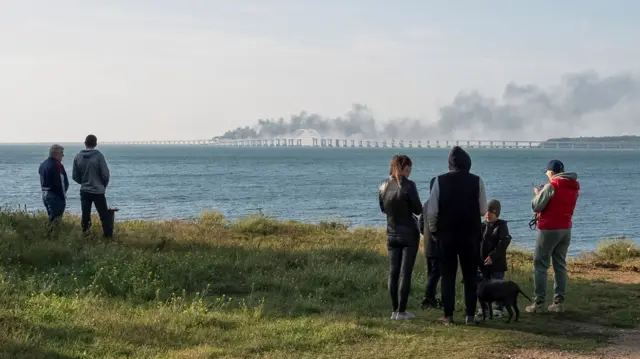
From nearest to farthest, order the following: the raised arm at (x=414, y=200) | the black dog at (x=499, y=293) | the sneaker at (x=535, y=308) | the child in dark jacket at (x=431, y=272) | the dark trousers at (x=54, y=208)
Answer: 1. the raised arm at (x=414, y=200)
2. the black dog at (x=499, y=293)
3. the child in dark jacket at (x=431, y=272)
4. the sneaker at (x=535, y=308)
5. the dark trousers at (x=54, y=208)

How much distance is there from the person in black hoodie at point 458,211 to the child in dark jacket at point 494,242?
45.6 inches

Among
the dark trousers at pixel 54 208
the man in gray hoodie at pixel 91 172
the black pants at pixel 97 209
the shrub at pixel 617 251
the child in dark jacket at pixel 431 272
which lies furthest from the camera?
the shrub at pixel 617 251

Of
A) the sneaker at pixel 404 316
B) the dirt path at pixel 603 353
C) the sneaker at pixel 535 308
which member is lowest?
the sneaker at pixel 535 308

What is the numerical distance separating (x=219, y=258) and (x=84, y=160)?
279cm

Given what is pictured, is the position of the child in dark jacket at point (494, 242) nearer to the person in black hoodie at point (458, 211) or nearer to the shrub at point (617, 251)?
the person in black hoodie at point (458, 211)

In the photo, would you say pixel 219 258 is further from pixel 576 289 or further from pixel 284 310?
pixel 576 289

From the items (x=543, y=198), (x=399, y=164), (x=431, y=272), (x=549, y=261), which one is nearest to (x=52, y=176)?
(x=431, y=272)

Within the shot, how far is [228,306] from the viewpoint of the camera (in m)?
8.38

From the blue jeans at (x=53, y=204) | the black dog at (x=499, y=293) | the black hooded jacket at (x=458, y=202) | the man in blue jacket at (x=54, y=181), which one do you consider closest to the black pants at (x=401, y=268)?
the black hooded jacket at (x=458, y=202)

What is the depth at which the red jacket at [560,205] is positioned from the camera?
27.5ft

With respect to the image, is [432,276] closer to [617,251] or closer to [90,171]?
[90,171]

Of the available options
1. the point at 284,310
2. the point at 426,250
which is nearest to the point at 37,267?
the point at 284,310

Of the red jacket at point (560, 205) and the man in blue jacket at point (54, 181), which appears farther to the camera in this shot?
the man in blue jacket at point (54, 181)

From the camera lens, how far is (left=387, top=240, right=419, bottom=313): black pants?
7.64 meters
